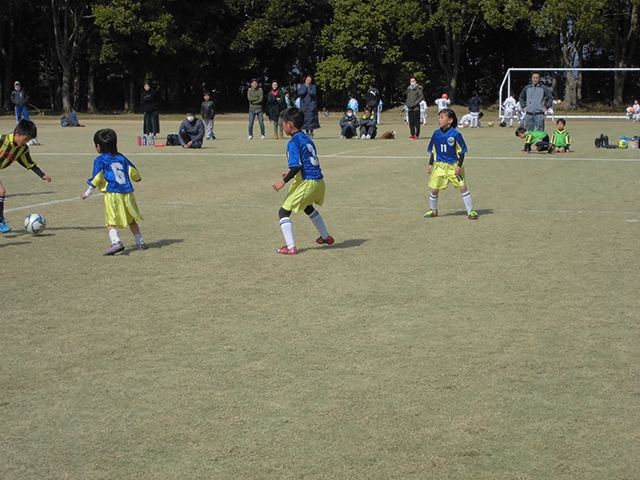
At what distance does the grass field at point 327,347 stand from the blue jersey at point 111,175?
75 centimetres

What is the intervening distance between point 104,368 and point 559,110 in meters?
45.6

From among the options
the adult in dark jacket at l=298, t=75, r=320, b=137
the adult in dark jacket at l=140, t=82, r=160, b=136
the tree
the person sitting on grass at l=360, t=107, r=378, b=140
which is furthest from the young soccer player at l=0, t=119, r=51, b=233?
the tree

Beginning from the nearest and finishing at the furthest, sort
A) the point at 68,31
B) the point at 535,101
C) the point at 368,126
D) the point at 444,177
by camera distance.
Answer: the point at 444,177 < the point at 535,101 < the point at 368,126 < the point at 68,31

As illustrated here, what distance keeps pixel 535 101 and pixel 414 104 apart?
761cm

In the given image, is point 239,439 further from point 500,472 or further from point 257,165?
point 257,165

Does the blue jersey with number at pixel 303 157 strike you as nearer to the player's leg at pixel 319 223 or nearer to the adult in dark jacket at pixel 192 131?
the player's leg at pixel 319 223

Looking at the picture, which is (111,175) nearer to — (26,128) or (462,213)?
(26,128)

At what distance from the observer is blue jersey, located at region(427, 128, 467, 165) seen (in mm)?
11188

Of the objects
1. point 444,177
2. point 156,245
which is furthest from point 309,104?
point 156,245

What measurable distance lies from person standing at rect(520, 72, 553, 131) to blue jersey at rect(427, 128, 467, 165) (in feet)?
31.3

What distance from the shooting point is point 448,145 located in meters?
11.2

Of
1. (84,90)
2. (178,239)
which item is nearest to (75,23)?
(84,90)

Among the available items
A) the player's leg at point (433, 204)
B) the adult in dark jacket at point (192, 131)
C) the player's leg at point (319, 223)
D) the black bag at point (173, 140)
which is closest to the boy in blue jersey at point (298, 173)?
the player's leg at point (319, 223)

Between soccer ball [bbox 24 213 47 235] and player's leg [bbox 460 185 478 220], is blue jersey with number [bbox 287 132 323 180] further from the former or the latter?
soccer ball [bbox 24 213 47 235]
